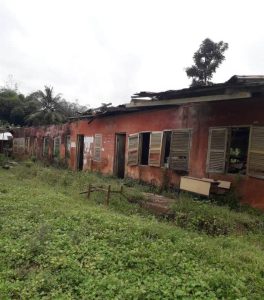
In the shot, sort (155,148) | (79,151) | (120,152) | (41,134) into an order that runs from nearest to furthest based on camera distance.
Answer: (155,148) → (120,152) → (79,151) → (41,134)

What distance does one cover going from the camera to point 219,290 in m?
3.96

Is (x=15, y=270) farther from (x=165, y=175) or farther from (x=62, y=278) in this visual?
(x=165, y=175)

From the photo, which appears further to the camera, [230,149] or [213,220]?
[230,149]

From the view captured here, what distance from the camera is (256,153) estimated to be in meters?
8.41

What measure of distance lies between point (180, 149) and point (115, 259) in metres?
6.52

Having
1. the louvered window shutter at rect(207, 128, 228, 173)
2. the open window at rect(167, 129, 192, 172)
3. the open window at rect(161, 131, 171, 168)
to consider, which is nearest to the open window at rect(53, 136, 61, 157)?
the open window at rect(161, 131, 171, 168)

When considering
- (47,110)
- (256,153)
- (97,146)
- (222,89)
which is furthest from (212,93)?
(47,110)

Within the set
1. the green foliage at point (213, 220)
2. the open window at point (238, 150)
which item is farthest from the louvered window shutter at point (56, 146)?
the green foliage at point (213, 220)

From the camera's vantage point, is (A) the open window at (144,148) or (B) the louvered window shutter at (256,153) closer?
(B) the louvered window shutter at (256,153)

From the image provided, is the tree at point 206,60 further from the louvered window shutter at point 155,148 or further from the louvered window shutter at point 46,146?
the louvered window shutter at point 155,148

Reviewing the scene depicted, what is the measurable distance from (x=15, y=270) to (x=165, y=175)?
7327 mm

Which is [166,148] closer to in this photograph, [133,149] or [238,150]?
[133,149]

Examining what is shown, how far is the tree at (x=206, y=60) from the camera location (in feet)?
79.5

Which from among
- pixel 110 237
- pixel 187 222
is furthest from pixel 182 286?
pixel 187 222
